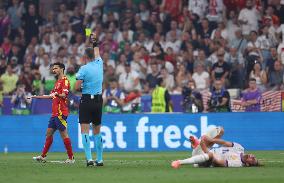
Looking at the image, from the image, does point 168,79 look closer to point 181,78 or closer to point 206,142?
point 181,78

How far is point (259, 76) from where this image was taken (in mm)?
28047

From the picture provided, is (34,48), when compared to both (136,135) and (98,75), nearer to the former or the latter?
(136,135)

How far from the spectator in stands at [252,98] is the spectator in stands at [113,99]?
156 inches

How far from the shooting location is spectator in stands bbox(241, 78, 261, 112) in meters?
26.9

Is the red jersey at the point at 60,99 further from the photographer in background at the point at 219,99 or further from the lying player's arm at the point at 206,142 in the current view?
the photographer in background at the point at 219,99

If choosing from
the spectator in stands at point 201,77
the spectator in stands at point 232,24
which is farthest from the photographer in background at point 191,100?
the spectator in stands at point 232,24

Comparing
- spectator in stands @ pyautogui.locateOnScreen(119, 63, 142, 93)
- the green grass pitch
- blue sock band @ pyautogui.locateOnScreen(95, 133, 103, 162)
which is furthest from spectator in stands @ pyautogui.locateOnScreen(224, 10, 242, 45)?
blue sock band @ pyautogui.locateOnScreen(95, 133, 103, 162)

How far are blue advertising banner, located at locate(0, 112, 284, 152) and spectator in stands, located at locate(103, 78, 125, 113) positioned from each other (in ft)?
4.46

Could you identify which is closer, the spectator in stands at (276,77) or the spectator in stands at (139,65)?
the spectator in stands at (276,77)

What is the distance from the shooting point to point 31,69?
3206 cm

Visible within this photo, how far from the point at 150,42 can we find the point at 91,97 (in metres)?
12.7

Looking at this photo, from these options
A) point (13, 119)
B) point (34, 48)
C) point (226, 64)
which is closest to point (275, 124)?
point (226, 64)

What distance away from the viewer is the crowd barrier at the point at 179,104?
89.1 ft

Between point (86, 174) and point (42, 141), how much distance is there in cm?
1157
